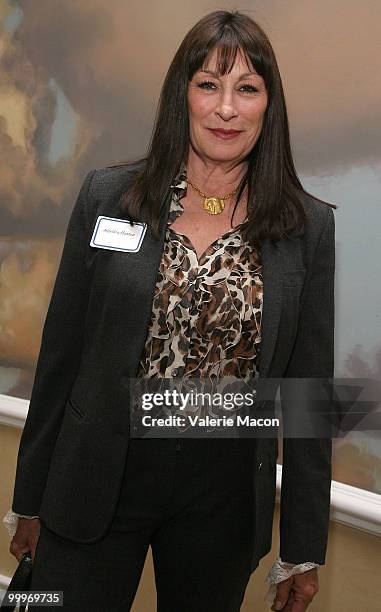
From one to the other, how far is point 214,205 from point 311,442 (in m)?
0.60

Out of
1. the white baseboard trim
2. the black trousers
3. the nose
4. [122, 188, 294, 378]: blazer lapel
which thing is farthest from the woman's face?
the white baseboard trim

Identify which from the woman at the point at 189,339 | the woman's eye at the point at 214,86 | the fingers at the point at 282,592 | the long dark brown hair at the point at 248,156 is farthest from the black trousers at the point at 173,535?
the woman's eye at the point at 214,86

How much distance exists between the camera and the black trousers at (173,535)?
1.76 meters

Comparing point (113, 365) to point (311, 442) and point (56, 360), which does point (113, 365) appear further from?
point (311, 442)

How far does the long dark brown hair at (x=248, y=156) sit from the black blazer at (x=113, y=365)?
4 cm

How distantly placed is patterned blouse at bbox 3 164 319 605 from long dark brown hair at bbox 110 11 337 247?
3.0 inches

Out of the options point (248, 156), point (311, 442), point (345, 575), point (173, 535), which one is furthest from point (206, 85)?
point (345, 575)

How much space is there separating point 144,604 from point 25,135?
1.82m

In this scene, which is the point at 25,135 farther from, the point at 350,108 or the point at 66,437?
the point at 66,437

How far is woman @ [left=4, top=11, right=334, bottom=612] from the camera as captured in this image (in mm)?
1742

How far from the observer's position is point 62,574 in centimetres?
182

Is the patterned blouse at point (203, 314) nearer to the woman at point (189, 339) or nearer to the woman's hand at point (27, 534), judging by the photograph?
the woman at point (189, 339)

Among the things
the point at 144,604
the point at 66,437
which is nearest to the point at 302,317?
the point at 66,437

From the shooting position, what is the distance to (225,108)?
173 centimetres
